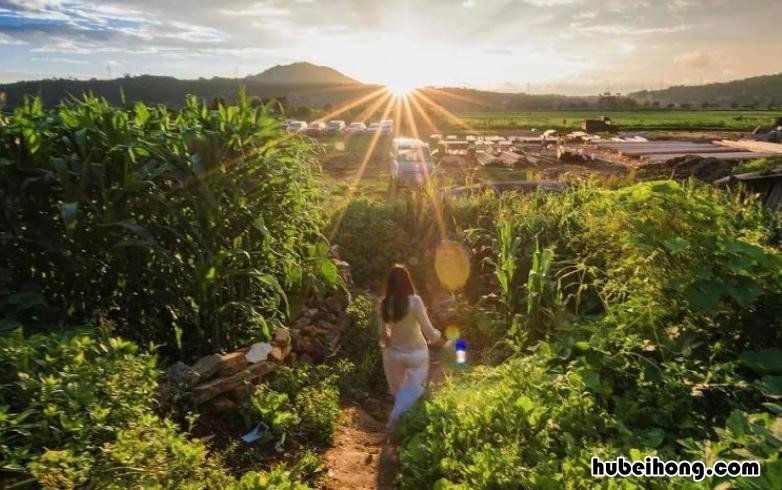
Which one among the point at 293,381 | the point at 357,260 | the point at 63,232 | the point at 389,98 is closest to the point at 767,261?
the point at 293,381

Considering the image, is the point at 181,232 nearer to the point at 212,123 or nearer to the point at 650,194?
the point at 212,123

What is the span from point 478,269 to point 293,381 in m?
4.40

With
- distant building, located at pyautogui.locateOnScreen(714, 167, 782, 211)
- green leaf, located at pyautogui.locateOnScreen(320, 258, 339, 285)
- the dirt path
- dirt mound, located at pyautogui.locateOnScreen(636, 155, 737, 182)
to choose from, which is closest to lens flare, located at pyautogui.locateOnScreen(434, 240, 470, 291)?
green leaf, located at pyautogui.locateOnScreen(320, 258, 339, 285)

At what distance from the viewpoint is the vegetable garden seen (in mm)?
3100

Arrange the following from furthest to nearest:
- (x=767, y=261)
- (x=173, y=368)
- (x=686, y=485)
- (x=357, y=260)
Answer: (x=357, y=260), (x=173, y=368), (x=767, y=261), (x=686, y=485)

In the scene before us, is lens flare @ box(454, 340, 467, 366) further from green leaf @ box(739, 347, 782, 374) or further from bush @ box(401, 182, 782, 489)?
green leaf @ box(739, 347, 782, 374)

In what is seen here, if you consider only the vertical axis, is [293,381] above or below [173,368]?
below

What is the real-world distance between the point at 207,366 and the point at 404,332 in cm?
195

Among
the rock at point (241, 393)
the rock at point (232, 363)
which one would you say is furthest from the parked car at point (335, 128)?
the rock at point (241, 393)

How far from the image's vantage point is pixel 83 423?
2994mm

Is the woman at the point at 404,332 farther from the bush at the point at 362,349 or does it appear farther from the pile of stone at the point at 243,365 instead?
the pile of stone at the point at 243,365

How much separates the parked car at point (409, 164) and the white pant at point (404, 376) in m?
13.5

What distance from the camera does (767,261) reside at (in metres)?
3.89

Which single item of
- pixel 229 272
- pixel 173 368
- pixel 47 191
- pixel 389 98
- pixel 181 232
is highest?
pixel 389 98
